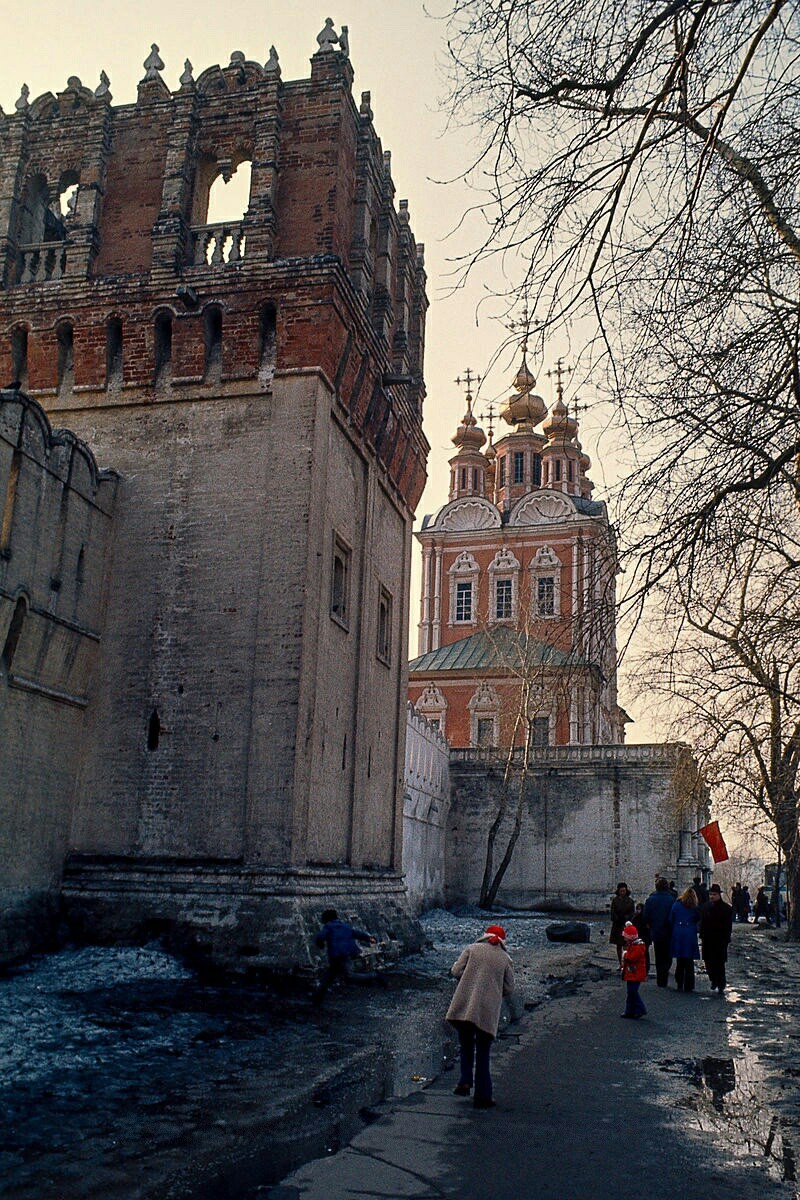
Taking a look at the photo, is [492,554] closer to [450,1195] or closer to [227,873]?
[227,873]

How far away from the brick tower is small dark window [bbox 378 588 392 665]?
0.66 metres

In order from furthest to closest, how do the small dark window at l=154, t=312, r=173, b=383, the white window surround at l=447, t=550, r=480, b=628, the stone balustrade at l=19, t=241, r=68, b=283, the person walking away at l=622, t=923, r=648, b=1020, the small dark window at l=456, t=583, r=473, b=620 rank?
1. the small dark window at l=456, t=583, r=473, b=620
2. the white window surround at l=447, t=550, r=480, b=628
3. the stone balustrade at l=19, t=241, r=68, b=283
4. the small dark window at l=154, t=312, r=173, b=383
5. the person walking away at l=622, t=923, r=648, b=1020

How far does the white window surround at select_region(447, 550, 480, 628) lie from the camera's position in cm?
5538

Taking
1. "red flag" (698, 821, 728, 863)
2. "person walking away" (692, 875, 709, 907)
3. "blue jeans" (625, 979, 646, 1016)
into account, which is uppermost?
"red flag" (698, 821, 728, 863)

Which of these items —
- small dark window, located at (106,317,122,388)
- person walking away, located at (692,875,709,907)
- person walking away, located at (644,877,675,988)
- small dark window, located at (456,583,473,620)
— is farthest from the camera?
small dark window, located at (456,583,473,620)

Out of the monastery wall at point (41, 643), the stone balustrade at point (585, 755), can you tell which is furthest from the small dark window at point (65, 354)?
the stone balustrade at point (585, 755)

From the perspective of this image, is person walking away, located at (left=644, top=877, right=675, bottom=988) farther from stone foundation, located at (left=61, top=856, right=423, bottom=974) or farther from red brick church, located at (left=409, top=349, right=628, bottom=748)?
red brick church, located at (left=409, top=349, right=628, bottom=748)

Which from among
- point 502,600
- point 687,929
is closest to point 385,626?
point 687,929

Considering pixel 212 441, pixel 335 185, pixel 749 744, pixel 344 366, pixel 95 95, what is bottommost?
pixel 749 744

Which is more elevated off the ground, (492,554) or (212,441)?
(492,554)

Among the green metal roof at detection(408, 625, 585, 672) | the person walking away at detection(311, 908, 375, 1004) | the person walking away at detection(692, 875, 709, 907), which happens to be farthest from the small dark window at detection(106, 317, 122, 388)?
the green metal roof at detection(408, 625, 585, 672)

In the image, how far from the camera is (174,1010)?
11.3 m

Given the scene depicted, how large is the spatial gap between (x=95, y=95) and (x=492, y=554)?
3872cm

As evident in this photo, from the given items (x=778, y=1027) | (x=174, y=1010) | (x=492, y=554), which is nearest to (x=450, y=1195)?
(x=174, y=1010)
